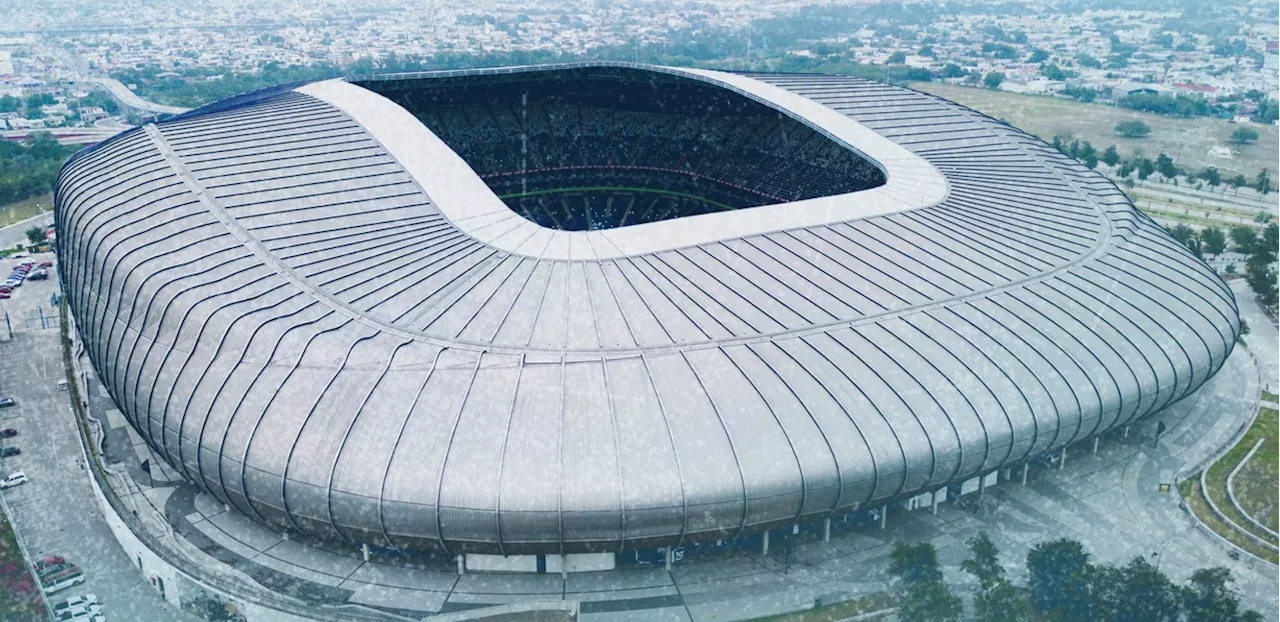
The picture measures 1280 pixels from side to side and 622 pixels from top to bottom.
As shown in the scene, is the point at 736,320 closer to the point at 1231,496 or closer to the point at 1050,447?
the point at 1050,447

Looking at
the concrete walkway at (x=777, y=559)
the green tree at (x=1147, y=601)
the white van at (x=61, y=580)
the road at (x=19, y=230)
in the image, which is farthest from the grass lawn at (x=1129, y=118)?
the white van at (x=61, y=580)

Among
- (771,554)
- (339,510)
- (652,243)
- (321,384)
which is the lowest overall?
(771,554)

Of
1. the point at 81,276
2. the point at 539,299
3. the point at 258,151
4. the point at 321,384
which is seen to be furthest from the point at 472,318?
the point at 81,276

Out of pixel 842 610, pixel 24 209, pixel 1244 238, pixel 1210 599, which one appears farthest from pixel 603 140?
pixel 24 209

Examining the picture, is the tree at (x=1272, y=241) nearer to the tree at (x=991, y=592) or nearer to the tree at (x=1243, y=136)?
the tree at (x=991, y=592)

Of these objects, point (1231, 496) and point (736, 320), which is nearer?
point (736, 320)
